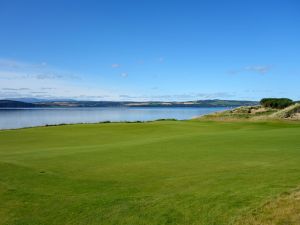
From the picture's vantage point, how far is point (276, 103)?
73.9 m

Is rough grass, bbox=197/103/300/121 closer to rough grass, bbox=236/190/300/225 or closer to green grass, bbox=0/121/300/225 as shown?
green grass, bbox=0/121/300/225

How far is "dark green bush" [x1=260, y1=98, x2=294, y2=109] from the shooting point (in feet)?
236

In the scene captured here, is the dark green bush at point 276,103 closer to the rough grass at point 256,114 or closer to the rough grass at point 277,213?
the rough grass at point 256,114

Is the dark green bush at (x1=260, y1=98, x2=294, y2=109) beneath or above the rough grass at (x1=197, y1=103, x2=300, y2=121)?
above

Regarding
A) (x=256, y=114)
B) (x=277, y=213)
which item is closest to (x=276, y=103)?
(x=256, y=114)

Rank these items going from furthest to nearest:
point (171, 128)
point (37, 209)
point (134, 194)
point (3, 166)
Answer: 1. point (171, 128)
2. point (3, 166)
3. point (134, 194)
4. point (37, 209)

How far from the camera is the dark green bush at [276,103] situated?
72062 millimetres

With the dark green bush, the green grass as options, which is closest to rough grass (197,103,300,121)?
the dark green bush

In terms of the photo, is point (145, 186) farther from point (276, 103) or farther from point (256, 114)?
point (276, 103)

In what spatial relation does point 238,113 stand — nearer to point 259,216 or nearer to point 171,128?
point 171,128

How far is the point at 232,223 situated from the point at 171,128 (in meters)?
31.6

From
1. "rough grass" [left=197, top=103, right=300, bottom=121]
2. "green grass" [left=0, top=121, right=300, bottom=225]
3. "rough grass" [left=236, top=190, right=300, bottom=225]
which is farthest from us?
"rough grass" [left=197, top=103, right=300, bottom=121]

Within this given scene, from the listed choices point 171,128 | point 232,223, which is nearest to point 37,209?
point 232,223

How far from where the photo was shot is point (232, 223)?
274 inches
